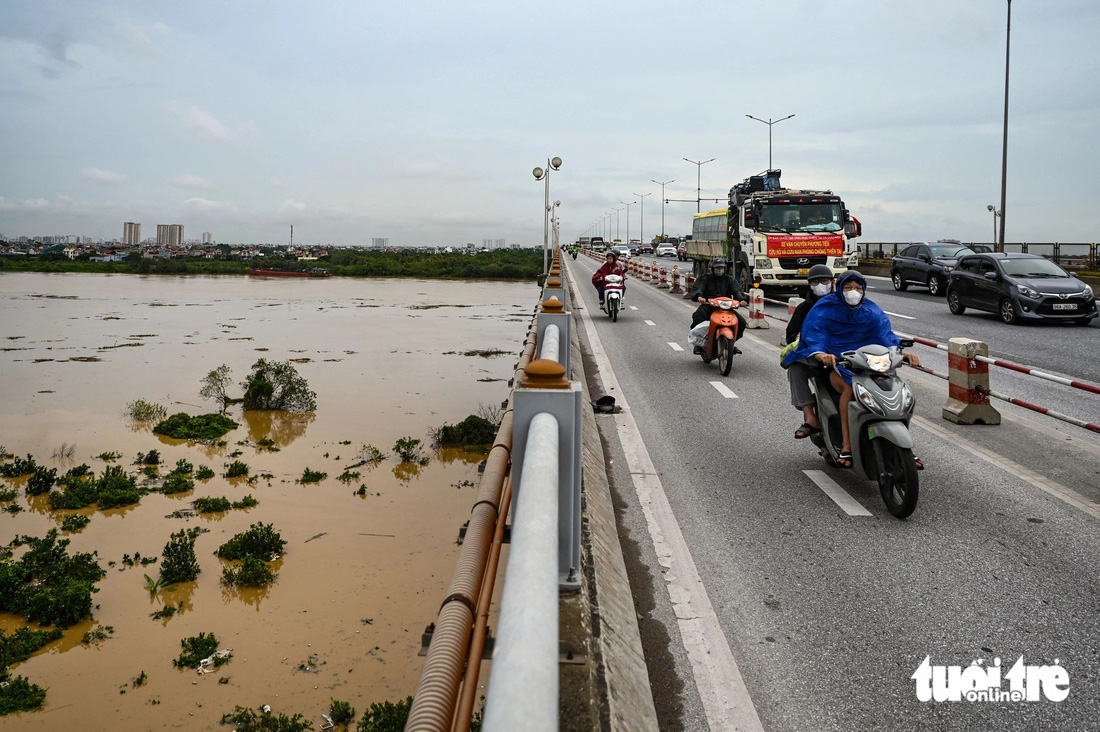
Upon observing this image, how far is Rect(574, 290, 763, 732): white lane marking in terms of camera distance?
3557mm

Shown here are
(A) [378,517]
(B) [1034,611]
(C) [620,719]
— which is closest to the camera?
(C) [620,719]

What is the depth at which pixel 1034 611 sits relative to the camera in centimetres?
447

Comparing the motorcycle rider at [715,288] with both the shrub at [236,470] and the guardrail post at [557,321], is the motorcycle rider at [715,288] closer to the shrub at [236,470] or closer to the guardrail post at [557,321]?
the guardrail post at [557,321]

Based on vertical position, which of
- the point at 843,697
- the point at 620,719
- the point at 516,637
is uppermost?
the point at 516,637

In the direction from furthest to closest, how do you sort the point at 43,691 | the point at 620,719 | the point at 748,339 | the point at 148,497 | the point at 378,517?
the point at 748,339, the point at 148,497, the point at 378,517, the point at 43,691, the point at 620,719

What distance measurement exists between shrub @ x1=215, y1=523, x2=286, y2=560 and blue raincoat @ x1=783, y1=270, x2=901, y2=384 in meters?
6.14

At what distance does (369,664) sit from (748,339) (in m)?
12.1

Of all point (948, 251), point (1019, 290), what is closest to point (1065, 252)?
point (948, 251)

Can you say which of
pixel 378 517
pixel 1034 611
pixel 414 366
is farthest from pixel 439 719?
pixel 414 366

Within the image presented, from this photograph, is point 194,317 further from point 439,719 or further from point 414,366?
point 439,719

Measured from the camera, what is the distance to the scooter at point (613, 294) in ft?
71.2

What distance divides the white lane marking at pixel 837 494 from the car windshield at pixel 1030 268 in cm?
1600

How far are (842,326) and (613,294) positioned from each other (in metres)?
15.0

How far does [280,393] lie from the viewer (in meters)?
19.5
